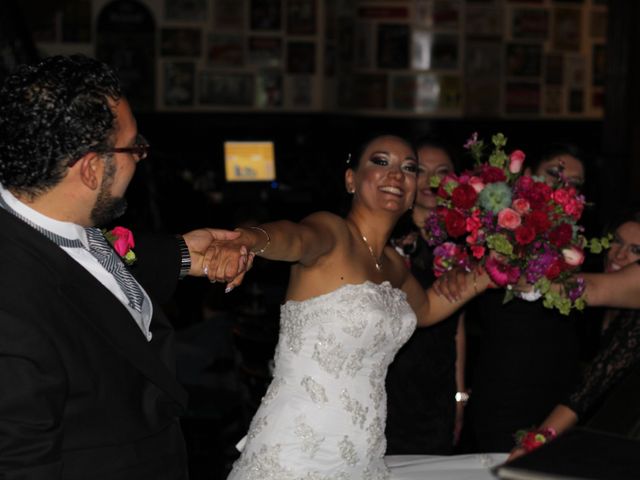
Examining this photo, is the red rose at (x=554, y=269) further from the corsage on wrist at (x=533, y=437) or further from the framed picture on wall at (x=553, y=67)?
the framed picture on wall at (x=553, y=67)

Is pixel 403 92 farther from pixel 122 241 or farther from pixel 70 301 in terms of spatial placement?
pixel 70 301

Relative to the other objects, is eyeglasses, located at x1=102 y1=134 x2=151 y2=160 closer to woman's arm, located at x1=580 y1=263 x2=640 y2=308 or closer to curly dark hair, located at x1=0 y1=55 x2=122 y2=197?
curly dark hair, located at x1=0 y1=55 x2=122 y2=197

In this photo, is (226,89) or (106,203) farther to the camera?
(226,89)

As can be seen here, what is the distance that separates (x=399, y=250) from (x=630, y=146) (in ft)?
14.2

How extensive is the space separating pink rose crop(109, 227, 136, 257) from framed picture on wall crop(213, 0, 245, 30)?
868cm

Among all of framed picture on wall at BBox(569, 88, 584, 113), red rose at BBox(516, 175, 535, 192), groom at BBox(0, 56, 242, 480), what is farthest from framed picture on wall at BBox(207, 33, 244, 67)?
groom at BBox(0, 56, 242, 480)

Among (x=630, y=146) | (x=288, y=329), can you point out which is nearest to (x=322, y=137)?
(x=630, y=146)

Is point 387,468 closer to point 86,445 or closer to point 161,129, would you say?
point 86,445

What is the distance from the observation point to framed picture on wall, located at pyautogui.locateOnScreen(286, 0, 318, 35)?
10.8 meters

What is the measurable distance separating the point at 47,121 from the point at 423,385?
6.29 ft

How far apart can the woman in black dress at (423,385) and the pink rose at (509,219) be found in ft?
1.90

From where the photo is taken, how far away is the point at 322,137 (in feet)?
35.8

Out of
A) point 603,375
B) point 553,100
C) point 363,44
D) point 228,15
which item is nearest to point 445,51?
point 363,44

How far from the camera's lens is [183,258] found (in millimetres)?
2479
